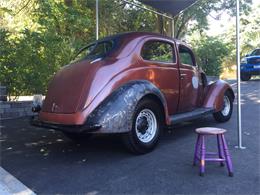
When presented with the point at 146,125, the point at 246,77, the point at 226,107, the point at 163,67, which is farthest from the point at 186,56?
the point at 246,77

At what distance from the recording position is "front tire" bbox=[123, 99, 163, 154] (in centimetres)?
548

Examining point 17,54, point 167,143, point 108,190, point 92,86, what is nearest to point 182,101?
point 167,143

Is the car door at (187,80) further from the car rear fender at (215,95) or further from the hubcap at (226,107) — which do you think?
the hubcap at (226,107)

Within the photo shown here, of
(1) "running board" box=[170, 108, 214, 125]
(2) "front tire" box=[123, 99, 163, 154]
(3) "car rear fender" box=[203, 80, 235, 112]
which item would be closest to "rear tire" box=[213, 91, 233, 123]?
(3) "car rear fender" box=[203, 80, 235, 112]

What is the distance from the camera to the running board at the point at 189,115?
6312mm

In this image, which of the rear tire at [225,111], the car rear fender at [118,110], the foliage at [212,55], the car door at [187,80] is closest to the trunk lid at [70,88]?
the car rear fender at [118,110]

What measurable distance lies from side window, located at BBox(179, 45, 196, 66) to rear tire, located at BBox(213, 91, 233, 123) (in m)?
1.29

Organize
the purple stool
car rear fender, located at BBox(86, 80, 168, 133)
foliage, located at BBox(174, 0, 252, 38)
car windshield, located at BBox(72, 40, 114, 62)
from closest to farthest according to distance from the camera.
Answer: the purple stool < car rear fender, located at BBox(86, 80, 168, 133) < car windshield, located at BBox(72, 40, 114, 62) < foliage, located at BBox(174, 0, 252, 38)

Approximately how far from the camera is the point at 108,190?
13.7 feet

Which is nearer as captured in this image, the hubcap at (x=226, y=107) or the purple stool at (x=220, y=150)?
the purple stool at (x=220, y=150)

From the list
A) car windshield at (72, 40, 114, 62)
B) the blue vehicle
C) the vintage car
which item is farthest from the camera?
the blue vehicle

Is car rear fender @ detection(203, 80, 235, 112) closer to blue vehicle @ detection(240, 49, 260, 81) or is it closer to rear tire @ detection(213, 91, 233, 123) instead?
rear tire @ detection(213, 91, 233, 123)

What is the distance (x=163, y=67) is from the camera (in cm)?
641

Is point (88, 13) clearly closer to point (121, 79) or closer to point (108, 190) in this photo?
point (121, 79)
